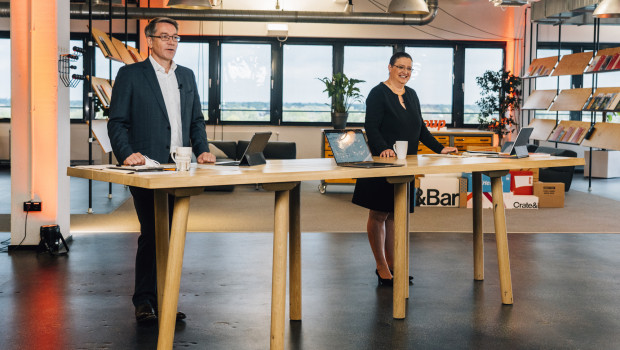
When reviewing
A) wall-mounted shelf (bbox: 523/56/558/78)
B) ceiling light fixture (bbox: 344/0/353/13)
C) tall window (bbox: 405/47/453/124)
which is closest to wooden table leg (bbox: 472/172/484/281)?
wall-mounted shelf (bbox: 523/56/558/78)

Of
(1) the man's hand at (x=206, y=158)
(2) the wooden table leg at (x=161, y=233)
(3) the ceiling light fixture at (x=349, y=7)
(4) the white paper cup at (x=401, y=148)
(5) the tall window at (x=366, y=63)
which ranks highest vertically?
(3) the ceiling light fixture at (x=349, y=7)

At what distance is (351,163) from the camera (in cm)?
366

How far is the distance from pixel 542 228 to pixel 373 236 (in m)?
3.22

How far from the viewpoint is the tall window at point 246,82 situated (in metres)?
13.7

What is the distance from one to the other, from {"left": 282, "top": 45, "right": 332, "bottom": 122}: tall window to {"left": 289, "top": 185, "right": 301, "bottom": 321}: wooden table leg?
33.0 ft

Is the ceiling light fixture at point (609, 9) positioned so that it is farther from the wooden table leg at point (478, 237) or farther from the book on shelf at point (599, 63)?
the wooden table leg at point (478, 237)

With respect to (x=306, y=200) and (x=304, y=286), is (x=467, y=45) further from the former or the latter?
(x=304, y=286)

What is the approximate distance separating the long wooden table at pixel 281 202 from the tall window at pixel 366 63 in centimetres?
938

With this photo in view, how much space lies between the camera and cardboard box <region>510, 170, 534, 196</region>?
28.5 feet

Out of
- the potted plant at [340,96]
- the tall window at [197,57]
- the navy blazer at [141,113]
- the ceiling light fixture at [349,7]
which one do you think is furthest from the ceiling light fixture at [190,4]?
the tall window at [197,57]

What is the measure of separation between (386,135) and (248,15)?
25.6 ft

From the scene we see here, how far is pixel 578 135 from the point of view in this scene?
402 inches

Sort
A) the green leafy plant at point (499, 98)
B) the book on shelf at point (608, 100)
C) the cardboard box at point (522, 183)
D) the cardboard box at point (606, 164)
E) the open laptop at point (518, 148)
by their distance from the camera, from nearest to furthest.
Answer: the open laptop at point (518, 148) < the cardboard box at point (522, 183) < the book on shelf at point (608, 100) < the cardboard box at point (606, 164) < the green leafy plant at point (499, 98)

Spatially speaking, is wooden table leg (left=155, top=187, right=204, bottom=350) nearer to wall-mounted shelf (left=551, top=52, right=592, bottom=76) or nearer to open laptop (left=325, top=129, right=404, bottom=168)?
open laptop (left=325, top=129, right=404, bottom=168)
